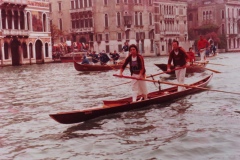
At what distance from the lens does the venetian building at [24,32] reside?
4222 cm

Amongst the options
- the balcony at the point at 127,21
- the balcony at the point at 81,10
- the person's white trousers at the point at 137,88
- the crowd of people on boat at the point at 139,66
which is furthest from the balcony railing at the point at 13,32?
the person's white trousers at the point at 137,88

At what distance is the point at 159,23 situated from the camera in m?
63.8

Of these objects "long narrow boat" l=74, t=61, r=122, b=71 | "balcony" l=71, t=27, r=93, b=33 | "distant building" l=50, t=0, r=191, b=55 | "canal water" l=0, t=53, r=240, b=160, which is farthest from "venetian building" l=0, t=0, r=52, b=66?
"canal water" l=0, t=53, r=240, b=160

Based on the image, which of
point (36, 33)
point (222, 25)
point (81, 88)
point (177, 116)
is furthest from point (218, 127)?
point (222, 25)

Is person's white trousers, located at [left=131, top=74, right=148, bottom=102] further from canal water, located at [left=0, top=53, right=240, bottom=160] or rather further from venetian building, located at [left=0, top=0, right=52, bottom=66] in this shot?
venetian building, located at [left=0, top=0, right=52, bottom=66]

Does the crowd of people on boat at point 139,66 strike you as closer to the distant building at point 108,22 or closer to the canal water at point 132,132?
the canal water at point 132,132

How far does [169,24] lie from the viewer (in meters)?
66.4

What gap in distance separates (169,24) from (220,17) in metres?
10.9

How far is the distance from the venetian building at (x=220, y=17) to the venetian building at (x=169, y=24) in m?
4.19

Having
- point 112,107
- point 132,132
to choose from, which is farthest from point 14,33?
point 132,132

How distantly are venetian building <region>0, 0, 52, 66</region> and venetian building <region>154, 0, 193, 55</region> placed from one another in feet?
65.6

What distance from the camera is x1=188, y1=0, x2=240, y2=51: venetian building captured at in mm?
72250

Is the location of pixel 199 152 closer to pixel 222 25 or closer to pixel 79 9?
pixel 79 9

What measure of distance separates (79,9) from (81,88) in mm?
41648
